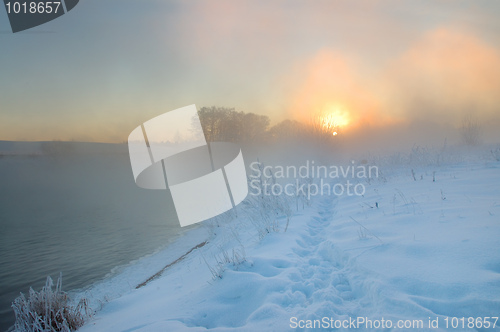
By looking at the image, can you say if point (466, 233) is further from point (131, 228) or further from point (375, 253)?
point (131, 228)

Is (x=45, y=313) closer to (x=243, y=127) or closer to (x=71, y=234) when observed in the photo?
(x=71, y=234)

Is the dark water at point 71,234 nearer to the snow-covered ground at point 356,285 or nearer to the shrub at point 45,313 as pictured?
the shrub at point 45,313

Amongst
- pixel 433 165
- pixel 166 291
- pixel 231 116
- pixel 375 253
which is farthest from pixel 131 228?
pixel 231 116

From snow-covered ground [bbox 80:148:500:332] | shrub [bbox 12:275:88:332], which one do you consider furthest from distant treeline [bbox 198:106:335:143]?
shrub [bbox 12:275:88:332]

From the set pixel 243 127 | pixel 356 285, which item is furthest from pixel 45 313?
pixel 243 127

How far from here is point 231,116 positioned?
40.4 meters

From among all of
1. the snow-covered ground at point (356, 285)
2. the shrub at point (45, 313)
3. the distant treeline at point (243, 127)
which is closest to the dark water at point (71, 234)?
the shrub at point (45, 313)

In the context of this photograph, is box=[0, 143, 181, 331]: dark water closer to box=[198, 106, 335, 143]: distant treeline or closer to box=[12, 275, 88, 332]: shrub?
box=[12, 275, 88, 332]: shrub

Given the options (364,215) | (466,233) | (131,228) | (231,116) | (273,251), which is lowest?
(131,228)

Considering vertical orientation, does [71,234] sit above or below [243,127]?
below

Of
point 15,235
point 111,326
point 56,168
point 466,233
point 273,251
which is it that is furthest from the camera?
point 56,168

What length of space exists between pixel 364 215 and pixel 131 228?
35.4 ft

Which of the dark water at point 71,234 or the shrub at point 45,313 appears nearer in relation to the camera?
the shrub at point 45,313

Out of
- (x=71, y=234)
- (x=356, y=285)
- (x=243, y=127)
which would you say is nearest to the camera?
(x=356, y=285)
